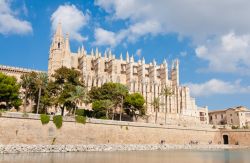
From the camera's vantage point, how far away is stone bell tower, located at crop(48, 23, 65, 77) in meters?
67.5

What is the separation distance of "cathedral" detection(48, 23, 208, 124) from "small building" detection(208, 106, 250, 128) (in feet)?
13.3

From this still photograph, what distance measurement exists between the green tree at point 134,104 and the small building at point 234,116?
3064cm

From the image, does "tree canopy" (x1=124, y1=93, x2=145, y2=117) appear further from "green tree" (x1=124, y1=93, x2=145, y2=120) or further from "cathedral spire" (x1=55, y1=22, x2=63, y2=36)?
"cathedral spire" (x1=55, y1=22, x2=63, y2=36)

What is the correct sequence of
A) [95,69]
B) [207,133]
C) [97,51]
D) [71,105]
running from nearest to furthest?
[71,105], [207,133], [95,69], [97,51]

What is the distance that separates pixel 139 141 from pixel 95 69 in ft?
113

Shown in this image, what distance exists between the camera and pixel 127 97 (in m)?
56.8

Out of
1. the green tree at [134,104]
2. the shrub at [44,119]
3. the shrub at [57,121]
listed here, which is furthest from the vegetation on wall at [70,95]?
the shrub at [44,119]

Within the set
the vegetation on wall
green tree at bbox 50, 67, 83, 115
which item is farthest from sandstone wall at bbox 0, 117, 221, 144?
green tree at bbox 50, 67, 83, 115

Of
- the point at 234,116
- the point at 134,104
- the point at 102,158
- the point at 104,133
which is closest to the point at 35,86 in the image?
the point at 104,133

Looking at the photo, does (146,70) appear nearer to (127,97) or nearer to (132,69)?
(132,69)

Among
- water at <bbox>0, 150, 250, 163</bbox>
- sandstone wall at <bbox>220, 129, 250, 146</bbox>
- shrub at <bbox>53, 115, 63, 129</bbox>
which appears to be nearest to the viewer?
water at <bbox>0, 150, 250, 163</bbox>

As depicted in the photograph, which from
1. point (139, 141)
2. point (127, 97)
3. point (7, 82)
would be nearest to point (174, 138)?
point (139, 141)

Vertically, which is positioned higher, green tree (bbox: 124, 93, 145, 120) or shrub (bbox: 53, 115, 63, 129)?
green tree (bbox: 124, 93, 145, 120)

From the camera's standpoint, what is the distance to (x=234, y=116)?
7888cm
